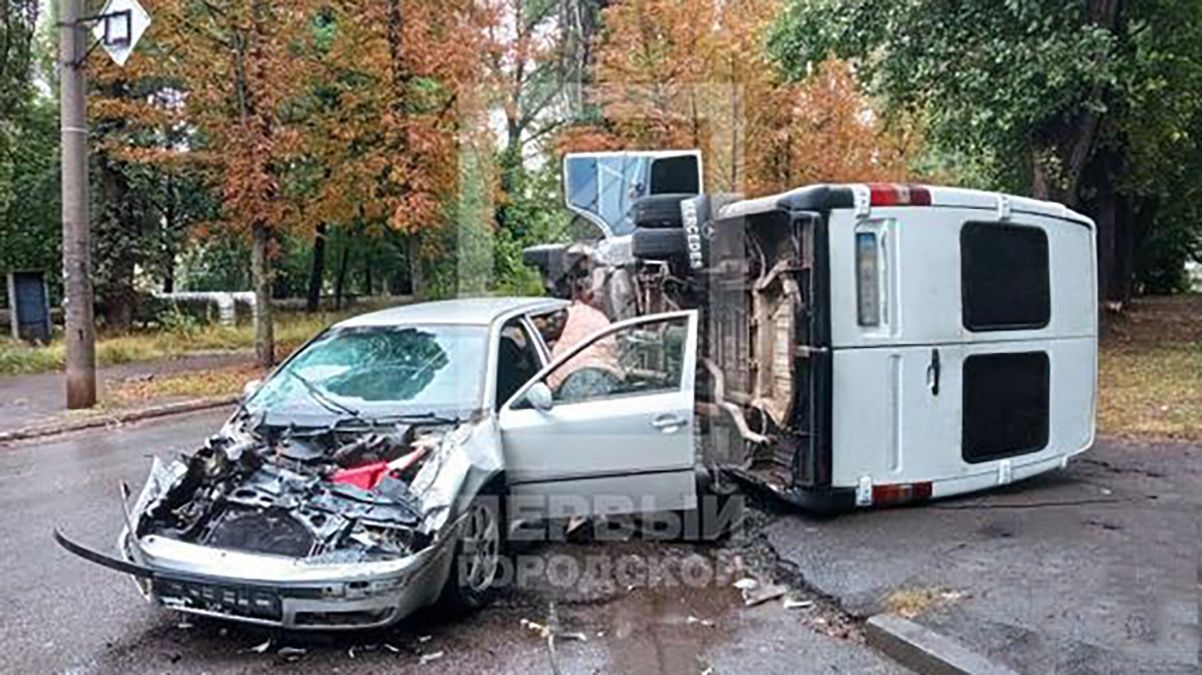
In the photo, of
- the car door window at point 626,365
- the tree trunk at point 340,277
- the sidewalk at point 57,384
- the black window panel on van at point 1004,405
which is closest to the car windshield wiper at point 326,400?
the car door window at point 626,365

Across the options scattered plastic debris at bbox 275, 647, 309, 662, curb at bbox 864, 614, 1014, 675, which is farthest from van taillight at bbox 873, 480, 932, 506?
scattered plastic debris at bbox 275, 647, 309, 662

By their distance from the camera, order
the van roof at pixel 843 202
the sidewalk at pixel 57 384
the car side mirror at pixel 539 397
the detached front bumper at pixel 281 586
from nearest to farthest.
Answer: the detached front bumper at pixel 281 586, the car side mirror at pixel 539 397, the van roof at pixel 843 202, the sidewalk at pixel 57 384

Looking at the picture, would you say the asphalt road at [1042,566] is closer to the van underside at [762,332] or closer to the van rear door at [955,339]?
the van rear door at [955,339]

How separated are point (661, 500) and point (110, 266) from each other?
19.0m

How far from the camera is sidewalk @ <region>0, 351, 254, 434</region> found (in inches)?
412

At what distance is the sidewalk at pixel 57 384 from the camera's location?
34.4 feet

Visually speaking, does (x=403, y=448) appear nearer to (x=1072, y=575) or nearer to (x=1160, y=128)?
(x=1072, y=575)

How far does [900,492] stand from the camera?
18.4 feet

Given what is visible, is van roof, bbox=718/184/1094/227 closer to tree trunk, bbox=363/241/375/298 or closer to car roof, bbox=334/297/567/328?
car roof, bbox=334/297/567/328

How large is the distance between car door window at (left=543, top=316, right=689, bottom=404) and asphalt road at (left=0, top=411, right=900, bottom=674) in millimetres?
1001

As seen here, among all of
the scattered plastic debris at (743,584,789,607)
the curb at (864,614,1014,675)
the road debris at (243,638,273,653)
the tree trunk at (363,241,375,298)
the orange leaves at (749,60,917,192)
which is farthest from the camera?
the tree trunk at (363,241,375,298)

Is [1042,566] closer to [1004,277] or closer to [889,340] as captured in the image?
[889,340]

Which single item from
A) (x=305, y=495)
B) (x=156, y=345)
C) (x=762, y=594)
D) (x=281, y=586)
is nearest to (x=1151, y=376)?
(x=762, y=594)

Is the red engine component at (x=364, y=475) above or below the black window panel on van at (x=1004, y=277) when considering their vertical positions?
below
